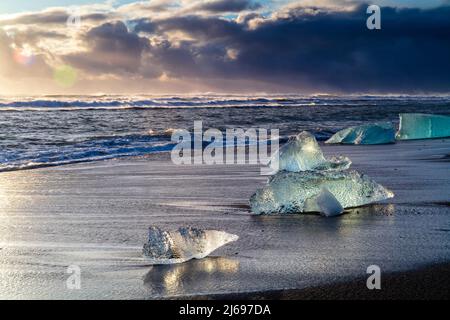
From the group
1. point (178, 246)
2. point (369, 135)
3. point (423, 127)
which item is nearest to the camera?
point (178, 246)

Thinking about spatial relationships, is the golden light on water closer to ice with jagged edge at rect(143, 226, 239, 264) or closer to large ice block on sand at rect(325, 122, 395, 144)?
ice with jagged edge at rect(143, 226, 239, 264)

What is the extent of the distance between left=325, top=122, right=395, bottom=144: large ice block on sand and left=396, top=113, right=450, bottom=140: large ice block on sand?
3.23 feet

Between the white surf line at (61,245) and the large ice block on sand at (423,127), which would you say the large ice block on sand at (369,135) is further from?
the white surf line at (61,245)

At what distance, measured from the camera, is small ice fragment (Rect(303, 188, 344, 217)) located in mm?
4219

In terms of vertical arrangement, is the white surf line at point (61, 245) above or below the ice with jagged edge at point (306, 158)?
below

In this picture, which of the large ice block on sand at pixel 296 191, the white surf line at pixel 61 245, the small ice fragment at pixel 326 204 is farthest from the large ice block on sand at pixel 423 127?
the white surf line at pixel 61 245

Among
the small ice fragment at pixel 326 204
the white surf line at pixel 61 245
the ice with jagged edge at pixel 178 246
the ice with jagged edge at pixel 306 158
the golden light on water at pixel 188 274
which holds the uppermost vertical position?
the ice with jagged edge at pixel 306 158

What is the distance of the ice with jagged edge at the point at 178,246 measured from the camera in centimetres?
313

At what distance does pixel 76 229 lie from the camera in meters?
4.05

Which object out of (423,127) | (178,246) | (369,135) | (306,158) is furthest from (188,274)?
(423,127)

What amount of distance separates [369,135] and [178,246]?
29.6ft

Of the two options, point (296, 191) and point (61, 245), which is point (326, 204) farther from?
point (61, 245)

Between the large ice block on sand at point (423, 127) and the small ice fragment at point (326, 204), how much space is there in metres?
8.94

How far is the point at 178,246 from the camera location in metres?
3.17
